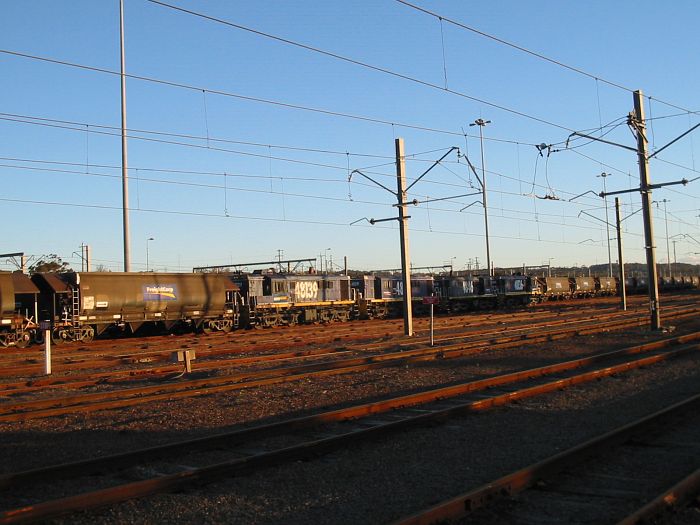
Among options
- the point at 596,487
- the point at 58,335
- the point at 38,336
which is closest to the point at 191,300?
the point at 58,335

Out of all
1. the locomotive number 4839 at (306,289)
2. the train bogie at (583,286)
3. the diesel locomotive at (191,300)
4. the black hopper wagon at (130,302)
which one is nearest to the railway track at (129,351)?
the diesel locomotive at (191,300)

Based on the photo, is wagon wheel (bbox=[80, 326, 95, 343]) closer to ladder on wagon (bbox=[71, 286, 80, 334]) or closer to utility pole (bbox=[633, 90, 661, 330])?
ladder on wagon (bbox=[71, 286, 80, 334])

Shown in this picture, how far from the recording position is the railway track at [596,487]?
5.82m

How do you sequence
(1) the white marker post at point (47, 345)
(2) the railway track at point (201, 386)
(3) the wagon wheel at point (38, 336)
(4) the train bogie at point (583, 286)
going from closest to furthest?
1. (2) the railway track at point (201, 386)
2. (1) the white marker post at point (47, 345)
3. (3) the wagon wheel at point (38, 336)
4. (4) the train bogie at point (583, 286)

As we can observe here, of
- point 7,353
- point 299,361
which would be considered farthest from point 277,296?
point 299,361

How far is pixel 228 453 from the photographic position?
845 centimetres

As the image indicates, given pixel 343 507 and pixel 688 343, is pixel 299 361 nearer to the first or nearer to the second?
pixel 688 343

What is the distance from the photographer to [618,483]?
6.87m

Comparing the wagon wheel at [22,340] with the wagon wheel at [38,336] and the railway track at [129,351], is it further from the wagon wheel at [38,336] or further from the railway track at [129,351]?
the railway track at [129,351]

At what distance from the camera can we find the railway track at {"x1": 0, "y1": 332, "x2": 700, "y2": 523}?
650cm

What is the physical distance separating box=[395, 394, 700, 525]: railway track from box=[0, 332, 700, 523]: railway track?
2560 mm

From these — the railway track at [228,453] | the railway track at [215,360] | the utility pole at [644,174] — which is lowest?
the railway track at [228,453]

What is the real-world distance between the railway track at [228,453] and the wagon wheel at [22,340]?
22874mm

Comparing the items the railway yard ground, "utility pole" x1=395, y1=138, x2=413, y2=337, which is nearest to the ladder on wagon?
the railway yard ground
